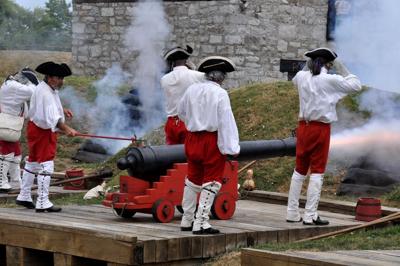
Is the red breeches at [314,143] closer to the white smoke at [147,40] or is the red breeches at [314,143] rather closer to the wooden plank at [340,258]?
the wooden plank at [340,258]

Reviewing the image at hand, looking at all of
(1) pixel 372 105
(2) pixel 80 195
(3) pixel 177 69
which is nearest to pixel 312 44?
(1) pixel 372 105

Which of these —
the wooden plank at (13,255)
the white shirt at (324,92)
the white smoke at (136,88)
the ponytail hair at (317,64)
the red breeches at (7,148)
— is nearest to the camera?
the wooden plank at (13,255)

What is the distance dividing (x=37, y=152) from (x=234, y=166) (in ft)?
7.09

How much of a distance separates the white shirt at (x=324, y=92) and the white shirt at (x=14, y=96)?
494 centimetres

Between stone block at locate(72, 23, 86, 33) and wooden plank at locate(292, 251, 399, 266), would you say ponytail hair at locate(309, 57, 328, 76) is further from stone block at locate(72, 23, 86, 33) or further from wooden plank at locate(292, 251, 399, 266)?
stone block at locate(72, 23, 86, 33)

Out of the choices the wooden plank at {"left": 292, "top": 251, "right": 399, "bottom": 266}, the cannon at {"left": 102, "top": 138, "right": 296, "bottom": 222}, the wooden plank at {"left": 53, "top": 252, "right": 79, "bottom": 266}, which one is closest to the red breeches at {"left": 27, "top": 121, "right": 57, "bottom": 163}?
the cannon at {"left": 102, "top": 138, "right": 296, "bottom": 222}

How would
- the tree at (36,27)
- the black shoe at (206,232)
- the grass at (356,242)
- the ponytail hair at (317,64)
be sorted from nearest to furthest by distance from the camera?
the grass at (356,242) < the black shoe at (206,232) < the ponytail hair at (317,64) < the tree at (36,27)

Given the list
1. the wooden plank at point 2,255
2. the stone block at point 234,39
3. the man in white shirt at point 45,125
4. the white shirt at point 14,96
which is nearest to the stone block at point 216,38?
the stone block at point 234,39

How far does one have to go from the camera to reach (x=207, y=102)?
9.48 metres

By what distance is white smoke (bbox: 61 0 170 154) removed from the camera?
20500mm

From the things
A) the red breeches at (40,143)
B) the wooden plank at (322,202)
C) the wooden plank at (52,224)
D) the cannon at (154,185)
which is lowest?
the wooden plank at (52,224)

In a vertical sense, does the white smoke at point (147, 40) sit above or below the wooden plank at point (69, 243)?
above

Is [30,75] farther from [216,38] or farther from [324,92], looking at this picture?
[216,38]

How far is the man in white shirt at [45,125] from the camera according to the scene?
11.0 m
